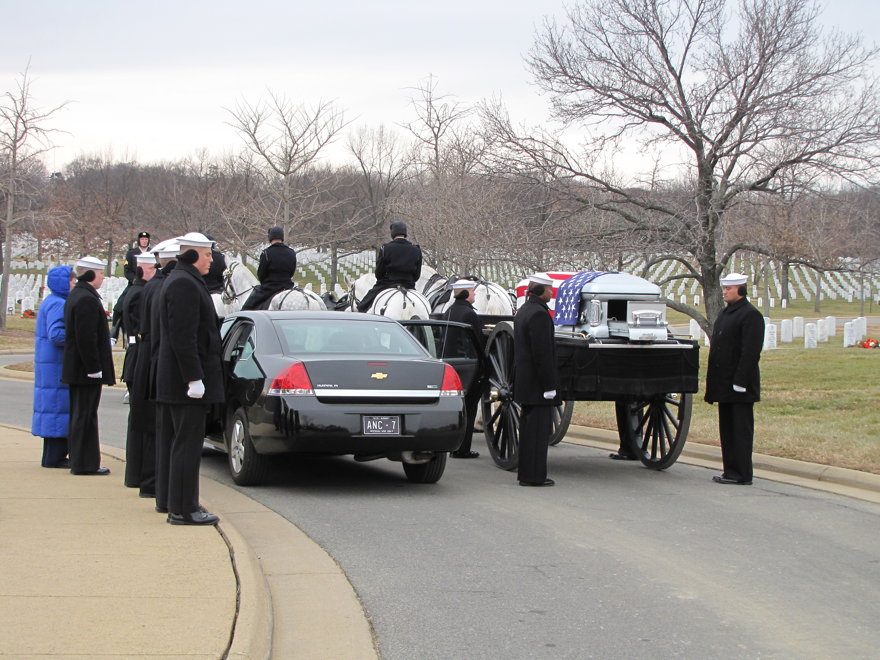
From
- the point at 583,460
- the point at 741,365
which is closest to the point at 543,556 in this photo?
the point at 741,365

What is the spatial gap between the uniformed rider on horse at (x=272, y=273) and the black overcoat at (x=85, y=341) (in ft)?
15.0

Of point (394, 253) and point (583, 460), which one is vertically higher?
point (394, 253)

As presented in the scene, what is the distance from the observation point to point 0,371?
2322 centimetres

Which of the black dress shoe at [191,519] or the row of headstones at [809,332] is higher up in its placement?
the row of headstones at [809,332]

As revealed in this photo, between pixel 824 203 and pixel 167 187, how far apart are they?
1917 inches

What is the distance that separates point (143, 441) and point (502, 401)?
385cm

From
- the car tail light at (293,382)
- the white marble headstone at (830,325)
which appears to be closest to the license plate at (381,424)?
the car tail light at (293,382)

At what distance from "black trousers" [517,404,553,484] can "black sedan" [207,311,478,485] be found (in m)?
0.78

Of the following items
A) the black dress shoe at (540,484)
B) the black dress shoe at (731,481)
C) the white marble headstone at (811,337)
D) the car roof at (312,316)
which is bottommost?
the black dress shoe at (540,484)

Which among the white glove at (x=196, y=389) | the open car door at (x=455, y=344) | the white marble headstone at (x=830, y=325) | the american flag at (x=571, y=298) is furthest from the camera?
the white marble headstone at (x=830, y=325)

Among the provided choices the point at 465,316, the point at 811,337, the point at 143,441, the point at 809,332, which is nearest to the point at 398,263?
the point at 465,316

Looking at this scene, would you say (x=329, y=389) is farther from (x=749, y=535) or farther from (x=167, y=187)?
(x=167, y=187)

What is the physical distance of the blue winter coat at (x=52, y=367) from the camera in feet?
33.0

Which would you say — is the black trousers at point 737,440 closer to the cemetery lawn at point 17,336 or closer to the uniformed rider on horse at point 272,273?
the uniformed rider on horse at point 272,273
